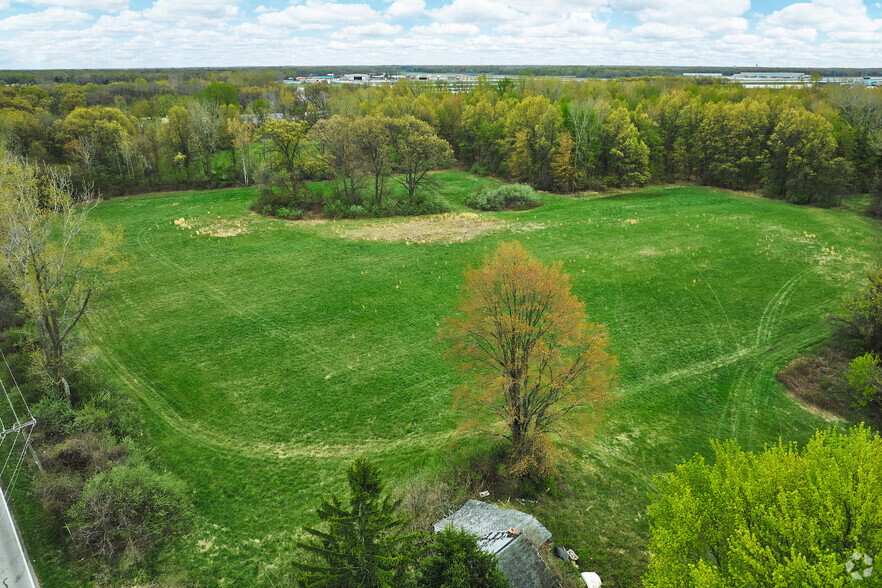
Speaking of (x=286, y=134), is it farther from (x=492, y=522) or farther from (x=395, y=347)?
(x=492, y=522)

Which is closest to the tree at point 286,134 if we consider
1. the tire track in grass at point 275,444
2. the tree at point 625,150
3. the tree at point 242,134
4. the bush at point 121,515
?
the tree at point 242,134

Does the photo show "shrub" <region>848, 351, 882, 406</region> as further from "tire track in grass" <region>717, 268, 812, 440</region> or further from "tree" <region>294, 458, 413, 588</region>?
"tree" <region>294, 458, 413, 588</region>

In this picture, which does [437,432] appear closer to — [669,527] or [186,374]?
[669,527]

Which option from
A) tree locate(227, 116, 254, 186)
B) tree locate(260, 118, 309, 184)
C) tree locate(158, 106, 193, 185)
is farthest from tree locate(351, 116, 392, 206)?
tree locate(158, 106, 193, 185)

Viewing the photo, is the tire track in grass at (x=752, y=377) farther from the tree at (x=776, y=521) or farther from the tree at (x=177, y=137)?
the tree at (x=177, y=137)

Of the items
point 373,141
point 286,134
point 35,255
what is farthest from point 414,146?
point 35,255

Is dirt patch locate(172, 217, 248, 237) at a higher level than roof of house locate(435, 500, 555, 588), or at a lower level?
higher
